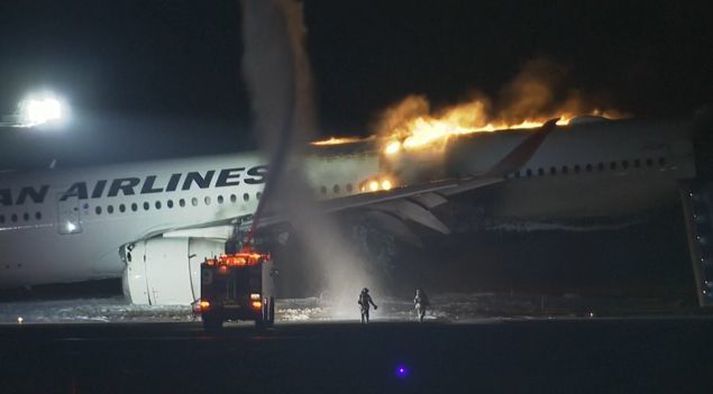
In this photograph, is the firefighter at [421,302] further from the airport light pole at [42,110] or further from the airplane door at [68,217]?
the airport light pole at [42,110]

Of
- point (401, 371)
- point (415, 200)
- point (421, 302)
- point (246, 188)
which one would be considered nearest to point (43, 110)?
point (246, 188)

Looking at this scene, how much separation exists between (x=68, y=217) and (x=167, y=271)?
3928 millimetres

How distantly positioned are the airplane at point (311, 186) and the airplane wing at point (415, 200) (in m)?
0.14

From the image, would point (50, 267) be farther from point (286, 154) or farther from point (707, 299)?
point (707, 299)

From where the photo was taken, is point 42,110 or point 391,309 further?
point 42,110

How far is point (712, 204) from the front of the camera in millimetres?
15180

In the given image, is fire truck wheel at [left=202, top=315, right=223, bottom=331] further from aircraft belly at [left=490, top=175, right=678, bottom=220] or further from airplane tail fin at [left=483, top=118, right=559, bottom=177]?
aircraft belly at [left=490, top=175, right=678, bottom=220]

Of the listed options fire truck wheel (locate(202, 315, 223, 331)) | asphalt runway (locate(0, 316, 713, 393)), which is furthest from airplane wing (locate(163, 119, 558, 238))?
asphalt runway (locate(0, 316, 713, 393))

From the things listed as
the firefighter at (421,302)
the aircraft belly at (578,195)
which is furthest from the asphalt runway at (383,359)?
the aircraft belly at (578,195)

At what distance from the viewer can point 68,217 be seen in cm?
2366

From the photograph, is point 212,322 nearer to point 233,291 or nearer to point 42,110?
point 233,291

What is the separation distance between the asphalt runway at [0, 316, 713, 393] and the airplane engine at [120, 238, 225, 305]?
259 centimetres

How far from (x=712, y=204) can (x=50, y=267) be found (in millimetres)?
14988

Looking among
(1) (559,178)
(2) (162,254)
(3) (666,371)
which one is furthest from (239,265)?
(3) (666,371)
